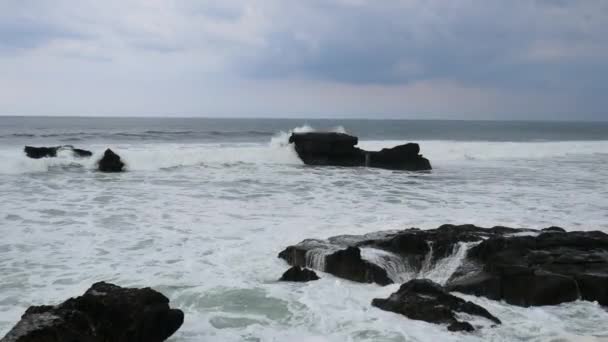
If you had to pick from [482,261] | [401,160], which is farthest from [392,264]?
[401,160]

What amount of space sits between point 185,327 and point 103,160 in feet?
54.0

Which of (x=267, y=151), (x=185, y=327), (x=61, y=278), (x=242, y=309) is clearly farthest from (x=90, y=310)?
(x=267, y=151)

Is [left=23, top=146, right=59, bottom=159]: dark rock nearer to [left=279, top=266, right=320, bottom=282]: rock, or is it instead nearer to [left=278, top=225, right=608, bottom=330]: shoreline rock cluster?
[left=278, top=225, right=608, bottom=330]: shoreline rock cluster

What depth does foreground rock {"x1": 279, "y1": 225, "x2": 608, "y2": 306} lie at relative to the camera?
6082 mm

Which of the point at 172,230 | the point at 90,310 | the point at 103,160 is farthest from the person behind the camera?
the point at 103,160

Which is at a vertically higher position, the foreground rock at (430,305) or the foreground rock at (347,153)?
the foreground rock at (347,153)

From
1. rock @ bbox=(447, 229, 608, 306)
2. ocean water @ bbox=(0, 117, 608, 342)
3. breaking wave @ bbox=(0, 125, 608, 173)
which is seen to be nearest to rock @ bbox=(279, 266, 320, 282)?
ocean water @ bbox=(0, 117, 608, 342)

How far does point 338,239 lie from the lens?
826 centimetres

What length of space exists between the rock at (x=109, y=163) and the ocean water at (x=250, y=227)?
0.53m

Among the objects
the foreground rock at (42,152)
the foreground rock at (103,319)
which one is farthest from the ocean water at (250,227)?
the foreground rock at (42,152)

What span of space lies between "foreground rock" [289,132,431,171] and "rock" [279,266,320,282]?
16.3 metres

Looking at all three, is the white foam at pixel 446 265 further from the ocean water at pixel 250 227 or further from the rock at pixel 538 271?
the rock at pixel 538 271

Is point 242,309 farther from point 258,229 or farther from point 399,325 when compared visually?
point 258,229

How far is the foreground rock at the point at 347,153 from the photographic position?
74.8ft
